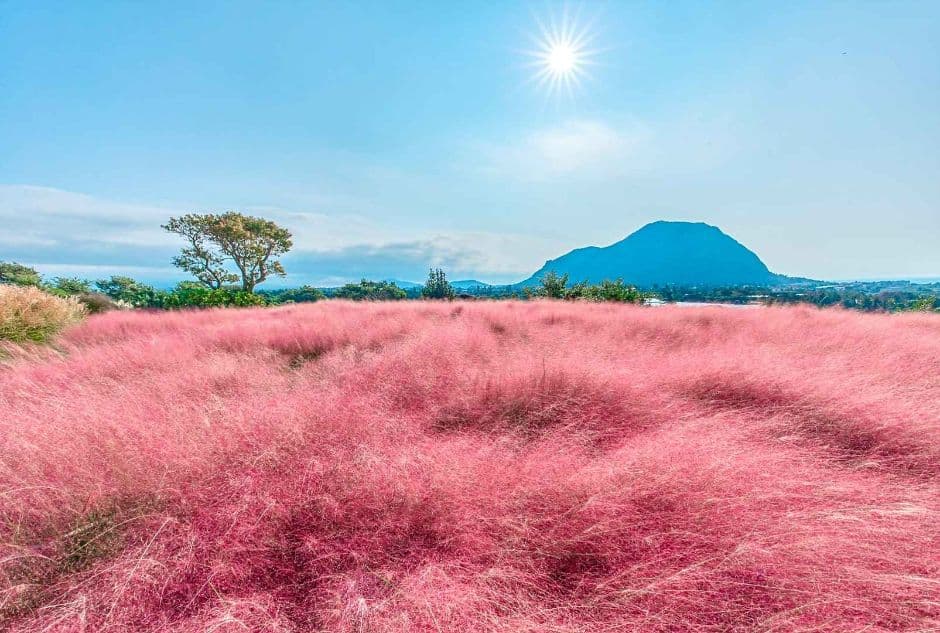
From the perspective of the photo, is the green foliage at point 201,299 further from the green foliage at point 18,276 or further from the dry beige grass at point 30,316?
the dry beige grass at point 30,316

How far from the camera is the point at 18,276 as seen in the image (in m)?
13.9

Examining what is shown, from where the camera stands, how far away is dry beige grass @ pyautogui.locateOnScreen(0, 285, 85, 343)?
6.21 metres

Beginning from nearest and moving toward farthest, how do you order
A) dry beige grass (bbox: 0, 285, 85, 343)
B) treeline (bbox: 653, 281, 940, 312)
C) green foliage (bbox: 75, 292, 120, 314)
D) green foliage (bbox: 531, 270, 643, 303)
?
dry beige grass (bbox: 0, 285, 85, 343), treeline (bbox: 653, 281, 940, 312), green foliage (bbox: 75, 292, 120, 314), green foliage (bbox: 531, 270, 643, 303)

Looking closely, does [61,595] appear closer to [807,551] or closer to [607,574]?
[607,574]

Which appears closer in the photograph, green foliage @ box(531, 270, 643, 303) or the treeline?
the treeline

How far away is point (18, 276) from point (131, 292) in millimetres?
3923

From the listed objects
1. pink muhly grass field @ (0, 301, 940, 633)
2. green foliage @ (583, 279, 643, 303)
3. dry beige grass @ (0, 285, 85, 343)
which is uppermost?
green foliage @ (583, 279, 643, 303)

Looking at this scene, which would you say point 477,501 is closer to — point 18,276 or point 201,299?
point 201,299

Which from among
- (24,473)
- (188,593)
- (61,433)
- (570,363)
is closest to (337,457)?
(188,593)

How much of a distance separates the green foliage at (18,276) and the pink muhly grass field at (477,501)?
1505cm

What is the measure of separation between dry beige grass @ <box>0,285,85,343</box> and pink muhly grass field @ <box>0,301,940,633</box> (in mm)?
4842

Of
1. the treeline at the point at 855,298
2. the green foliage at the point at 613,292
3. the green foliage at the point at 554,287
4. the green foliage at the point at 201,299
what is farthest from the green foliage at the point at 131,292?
the treeline at the point at 855,298

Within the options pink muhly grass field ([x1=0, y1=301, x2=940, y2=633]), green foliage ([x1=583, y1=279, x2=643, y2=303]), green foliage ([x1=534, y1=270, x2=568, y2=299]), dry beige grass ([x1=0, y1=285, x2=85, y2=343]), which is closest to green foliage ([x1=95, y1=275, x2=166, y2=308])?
dry beige grass ([x1=0, y1=285, x2=85, y2=343])

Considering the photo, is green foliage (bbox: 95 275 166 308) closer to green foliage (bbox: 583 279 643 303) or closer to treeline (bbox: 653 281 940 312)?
green foliage (bbox: 583 279 643 303)
